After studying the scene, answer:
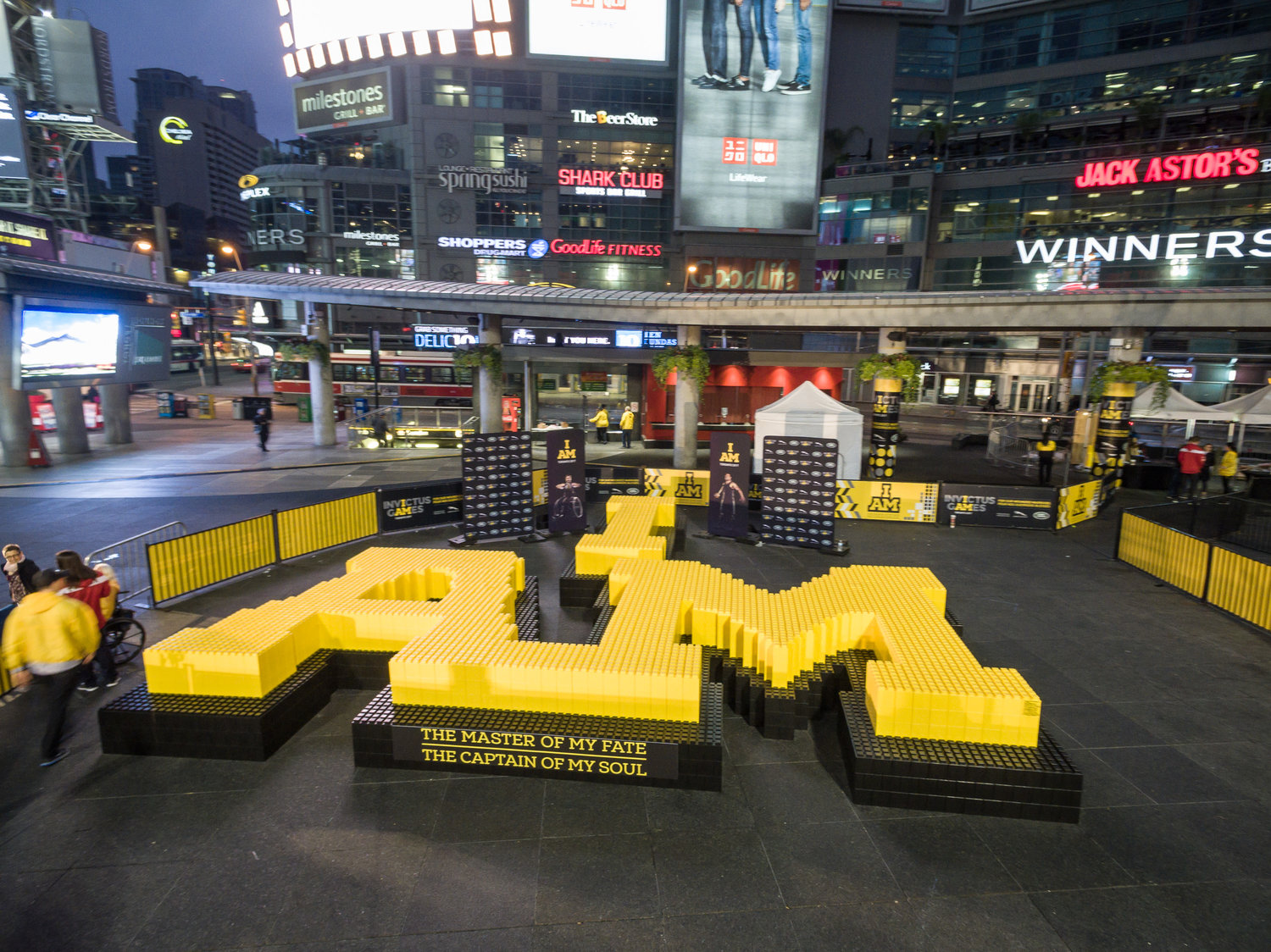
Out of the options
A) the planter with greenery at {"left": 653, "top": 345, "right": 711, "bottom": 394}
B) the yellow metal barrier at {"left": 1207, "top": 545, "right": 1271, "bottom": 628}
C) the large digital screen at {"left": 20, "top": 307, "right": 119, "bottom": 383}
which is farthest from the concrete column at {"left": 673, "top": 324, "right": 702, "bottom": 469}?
the large digital screen at {"left": 20, "top": 307, "right": 119, "bottom": 383}

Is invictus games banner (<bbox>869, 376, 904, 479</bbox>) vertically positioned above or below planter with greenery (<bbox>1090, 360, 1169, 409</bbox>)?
below

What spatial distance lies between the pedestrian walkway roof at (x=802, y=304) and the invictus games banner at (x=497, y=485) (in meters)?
10.9

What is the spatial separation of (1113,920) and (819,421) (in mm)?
17783

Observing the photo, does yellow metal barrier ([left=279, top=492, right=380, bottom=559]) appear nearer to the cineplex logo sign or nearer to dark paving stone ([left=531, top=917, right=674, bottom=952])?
dark paving stone ([left=531, top=917, right=674, bottom=952])

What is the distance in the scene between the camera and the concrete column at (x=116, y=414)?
3012 centimetres

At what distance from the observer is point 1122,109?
159 feet

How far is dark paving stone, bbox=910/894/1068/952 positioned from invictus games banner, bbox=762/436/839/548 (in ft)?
37.4

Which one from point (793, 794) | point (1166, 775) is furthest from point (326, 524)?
point (1166, 775)

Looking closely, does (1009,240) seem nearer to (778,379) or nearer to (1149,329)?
(778,379)

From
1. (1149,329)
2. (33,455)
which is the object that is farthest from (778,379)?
(33,455)

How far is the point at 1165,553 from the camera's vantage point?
1506cm

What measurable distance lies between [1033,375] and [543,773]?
52.5 meters

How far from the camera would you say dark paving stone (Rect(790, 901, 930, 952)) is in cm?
568

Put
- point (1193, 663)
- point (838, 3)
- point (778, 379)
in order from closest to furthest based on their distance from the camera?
point (1193, 663), point (778, 379), point (838, 3)
